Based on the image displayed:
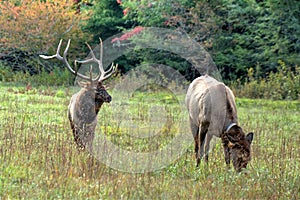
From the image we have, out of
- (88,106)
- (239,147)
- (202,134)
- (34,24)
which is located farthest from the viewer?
(34,24)

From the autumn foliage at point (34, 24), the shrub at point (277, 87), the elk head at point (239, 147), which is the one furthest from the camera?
the autumn foliage at point (34, 24)

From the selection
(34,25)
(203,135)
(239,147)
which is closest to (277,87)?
(34,25)

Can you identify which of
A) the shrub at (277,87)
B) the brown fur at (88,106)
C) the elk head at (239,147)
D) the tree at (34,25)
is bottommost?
the shrub at (277,87)

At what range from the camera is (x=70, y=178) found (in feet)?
22.9

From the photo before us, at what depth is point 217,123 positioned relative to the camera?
28.9 ft

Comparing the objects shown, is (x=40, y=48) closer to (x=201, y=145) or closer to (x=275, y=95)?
(x=275, y=95)

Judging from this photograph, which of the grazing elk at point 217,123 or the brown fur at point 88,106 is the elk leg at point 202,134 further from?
the brown fur at point 88,106

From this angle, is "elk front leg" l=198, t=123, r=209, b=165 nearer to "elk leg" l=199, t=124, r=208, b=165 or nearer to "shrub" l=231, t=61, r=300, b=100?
"elk leg" l=199, t=124, r=208, b=165

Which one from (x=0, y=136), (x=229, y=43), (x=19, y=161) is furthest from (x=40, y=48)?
(x=19, y=161)

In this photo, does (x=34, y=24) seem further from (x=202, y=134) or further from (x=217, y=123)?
(x=217, y=123)

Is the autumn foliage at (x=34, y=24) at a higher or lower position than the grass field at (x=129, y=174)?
higher

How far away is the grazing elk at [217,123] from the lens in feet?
27.0

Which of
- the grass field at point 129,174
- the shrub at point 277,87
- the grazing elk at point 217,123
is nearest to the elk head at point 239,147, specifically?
the grazing elk at point 217,123

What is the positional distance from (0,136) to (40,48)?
550 inches
